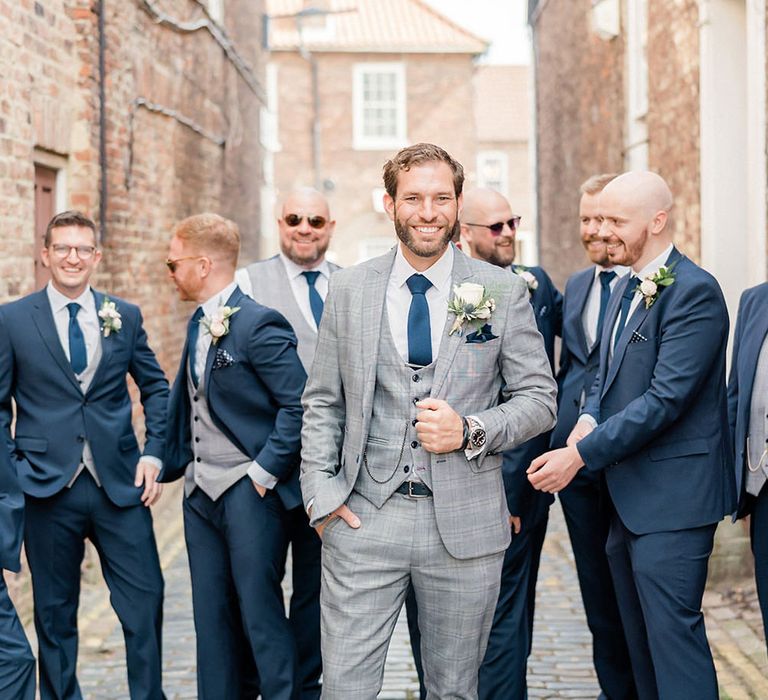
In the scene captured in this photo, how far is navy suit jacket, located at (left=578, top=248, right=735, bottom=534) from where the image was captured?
416 cm

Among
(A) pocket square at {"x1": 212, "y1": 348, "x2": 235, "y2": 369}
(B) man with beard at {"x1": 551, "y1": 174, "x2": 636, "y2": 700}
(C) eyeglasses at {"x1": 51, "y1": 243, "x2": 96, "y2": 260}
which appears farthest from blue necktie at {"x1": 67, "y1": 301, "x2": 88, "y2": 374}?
(B) man with beard at {"x1": 551, "y1": 174, "x2": 636, "y2": 700}

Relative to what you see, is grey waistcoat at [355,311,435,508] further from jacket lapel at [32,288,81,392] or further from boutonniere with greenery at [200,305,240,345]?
jacket lapel at [32,288,81,392]

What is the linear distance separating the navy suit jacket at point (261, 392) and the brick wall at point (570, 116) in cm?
814

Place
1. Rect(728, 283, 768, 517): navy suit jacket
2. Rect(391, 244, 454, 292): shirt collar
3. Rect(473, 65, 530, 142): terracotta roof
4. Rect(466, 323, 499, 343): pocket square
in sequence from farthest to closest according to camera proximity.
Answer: Rect(473, 65, 530, 142): terracotta roof, Rect(728, 283, 768, 517): navy suit jacket, Rect(391, 244, 454, 292): shirt collar, Rect(466, 323, 499, 343): pocket square

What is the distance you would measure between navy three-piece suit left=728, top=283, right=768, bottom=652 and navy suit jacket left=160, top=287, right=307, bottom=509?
163cm

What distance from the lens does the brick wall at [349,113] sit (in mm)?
29391

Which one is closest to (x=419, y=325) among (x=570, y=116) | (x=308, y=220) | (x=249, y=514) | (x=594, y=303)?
(x=249, y=514)

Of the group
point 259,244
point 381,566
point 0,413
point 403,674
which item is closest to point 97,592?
point 403,674

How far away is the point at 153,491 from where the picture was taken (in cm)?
523

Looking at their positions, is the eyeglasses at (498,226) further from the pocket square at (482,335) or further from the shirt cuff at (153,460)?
the shirt cuff at (153,460)

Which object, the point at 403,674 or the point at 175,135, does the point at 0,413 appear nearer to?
the point at 403,674

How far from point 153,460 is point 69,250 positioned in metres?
0.95

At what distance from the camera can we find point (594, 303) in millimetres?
5336

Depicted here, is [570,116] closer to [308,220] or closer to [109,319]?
[308,220]
